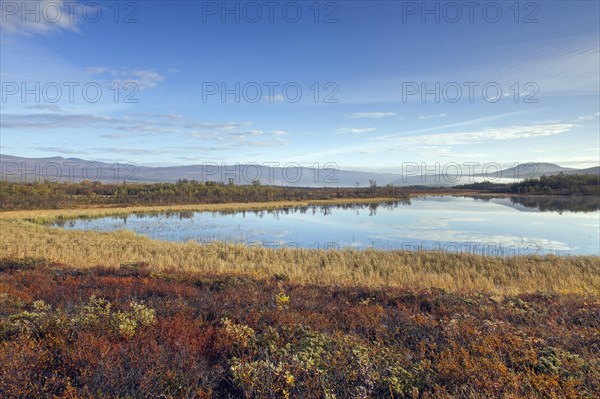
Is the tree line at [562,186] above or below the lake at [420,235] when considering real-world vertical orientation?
above

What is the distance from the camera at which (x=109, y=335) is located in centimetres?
480

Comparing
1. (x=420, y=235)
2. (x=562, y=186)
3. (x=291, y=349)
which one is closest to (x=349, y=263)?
(x=291, y=349)

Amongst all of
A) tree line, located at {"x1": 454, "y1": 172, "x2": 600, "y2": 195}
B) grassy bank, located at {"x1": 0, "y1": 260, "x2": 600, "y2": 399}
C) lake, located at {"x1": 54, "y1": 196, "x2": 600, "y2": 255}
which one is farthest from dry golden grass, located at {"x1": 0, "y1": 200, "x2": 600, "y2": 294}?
tree line, located at {"x1": 454, "y1": 172, "x2": 600, "y2": 195}

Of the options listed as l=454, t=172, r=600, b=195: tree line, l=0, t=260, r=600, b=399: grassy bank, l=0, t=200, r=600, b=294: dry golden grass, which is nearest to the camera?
l=0, t=260, r=600, b=399: grassy bank

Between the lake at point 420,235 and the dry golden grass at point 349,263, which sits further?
the lake at point 420,235

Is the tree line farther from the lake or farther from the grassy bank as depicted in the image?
the grassy bank

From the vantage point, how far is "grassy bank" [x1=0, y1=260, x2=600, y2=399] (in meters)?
3.69

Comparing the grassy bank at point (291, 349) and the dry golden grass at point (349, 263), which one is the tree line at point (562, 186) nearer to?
the dry golden grass at point (349, 263)

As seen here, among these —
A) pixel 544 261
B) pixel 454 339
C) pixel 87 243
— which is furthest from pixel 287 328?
pixel 87 243

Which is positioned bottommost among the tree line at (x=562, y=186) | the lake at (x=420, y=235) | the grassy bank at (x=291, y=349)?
the lake at (x=420, y=235)

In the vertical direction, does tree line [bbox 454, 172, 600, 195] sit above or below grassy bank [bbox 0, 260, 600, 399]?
above

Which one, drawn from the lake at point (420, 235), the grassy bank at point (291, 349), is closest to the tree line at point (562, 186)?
the lake at point (420, 235)

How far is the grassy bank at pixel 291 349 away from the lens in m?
3.69

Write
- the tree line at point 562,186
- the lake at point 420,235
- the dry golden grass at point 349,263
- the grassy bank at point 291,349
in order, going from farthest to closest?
the tree line at point 562,186 → the lake at point 420,235 → the dry golden grass at point 349,263 → the grassy bank at point 291,349
